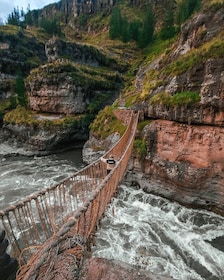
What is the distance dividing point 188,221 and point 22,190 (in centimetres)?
1025

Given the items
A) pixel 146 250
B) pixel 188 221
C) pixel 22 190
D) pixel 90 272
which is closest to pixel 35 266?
pixel 90 272

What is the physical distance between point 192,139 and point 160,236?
16.2 ft

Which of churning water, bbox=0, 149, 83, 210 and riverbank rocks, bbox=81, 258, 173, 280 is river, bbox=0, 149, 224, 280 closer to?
churning water, bbox=0, 149, 83, 210

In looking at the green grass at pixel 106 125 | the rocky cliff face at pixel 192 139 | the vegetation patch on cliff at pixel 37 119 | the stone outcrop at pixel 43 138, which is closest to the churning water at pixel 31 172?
the stone outcrop at pixel 43 138

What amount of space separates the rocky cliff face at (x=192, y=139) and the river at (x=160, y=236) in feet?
2.48

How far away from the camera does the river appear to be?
7504 mm

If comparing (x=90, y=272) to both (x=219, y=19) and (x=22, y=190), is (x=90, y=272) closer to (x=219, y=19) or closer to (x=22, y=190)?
(x=22, y=190)

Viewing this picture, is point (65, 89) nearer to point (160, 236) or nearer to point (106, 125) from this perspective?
point (106, 125)

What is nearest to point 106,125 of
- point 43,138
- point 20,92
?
point 43,138

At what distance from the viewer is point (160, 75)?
527 inches

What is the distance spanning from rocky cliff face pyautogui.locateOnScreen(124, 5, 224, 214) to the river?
0.76 meters

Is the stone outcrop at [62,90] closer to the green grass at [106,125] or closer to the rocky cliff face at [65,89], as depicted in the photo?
the rocky cliff face at [65,89]

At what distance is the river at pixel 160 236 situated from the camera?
7504 millimetres

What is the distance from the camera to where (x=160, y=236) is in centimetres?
899
